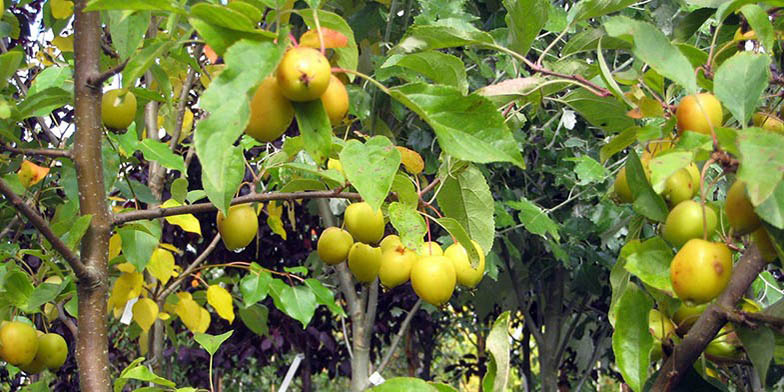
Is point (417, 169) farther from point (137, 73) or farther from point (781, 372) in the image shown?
point (781, 372)

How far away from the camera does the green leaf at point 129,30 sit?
0.53 metres

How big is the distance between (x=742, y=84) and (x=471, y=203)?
0.29 m

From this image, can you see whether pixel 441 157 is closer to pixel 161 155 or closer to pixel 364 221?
pixel 364 221

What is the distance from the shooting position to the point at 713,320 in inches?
18.4

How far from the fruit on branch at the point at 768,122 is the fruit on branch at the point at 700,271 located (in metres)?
0.12

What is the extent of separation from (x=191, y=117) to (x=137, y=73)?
166 cm

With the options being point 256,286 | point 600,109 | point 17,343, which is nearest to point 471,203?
point 600,109

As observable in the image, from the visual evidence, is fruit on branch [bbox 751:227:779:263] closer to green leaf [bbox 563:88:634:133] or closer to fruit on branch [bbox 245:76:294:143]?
green leaf [bbox 563:88:634:133]

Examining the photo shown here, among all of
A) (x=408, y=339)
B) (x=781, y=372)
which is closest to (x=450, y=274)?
(x=781, y=372)

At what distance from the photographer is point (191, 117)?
6.71ft

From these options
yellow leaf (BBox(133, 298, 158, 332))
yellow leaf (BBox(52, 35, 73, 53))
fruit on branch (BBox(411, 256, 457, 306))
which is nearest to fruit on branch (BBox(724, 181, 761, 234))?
fruit on branch (BBox(411, 256, 457, 306))

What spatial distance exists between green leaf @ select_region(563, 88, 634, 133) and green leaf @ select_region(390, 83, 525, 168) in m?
0.18

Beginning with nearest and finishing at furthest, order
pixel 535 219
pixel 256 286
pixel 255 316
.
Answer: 1. pixel 256 286
2. pixel 535 219
3. pixel 255 316

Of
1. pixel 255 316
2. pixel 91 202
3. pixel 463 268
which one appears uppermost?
pixel 91 202
